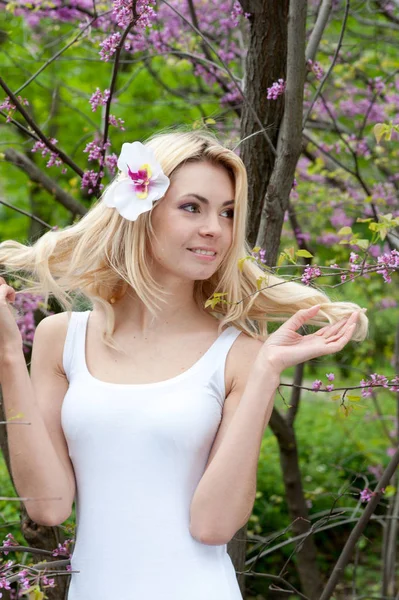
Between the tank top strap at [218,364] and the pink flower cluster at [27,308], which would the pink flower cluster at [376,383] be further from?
the pink flower cluster at [27,308]

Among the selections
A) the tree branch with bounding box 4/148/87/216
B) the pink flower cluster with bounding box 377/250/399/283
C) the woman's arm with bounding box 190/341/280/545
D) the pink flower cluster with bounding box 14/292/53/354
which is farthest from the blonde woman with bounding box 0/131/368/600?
the tree branch with bounding box 4/148/87/216

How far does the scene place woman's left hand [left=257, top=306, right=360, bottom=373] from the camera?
1.93 m

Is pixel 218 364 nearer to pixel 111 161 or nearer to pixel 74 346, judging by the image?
pixel 74 346

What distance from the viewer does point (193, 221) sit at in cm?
204

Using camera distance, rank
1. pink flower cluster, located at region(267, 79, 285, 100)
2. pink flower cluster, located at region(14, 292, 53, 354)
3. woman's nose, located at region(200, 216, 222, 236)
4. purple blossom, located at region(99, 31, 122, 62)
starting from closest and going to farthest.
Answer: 1. woman's nose, located at region(200, 216, 222, 236)
2. purple blossom, located at region(99, 31, 122, 62)
3. pink flower cluster, located at region(267, 79, 285, 100)
4. pink flower cluster, located at region(14, 292, 53, 354)

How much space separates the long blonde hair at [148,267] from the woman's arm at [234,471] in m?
0.27

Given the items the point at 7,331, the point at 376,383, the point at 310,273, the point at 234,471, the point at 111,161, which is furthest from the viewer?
the point at 111,161

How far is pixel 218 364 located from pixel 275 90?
3.25 ft

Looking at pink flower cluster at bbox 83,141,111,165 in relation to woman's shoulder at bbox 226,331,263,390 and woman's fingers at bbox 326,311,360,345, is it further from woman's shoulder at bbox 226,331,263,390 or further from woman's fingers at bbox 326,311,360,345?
woman's fingers at bbox 326,311,360,345

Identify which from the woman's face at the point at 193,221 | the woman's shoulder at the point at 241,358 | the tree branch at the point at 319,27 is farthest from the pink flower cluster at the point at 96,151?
the woman's shoulder at the point at 241,358

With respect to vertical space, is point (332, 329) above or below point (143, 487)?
above

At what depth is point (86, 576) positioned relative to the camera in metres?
2.02

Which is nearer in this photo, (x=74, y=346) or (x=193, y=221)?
(x=193, y=221)

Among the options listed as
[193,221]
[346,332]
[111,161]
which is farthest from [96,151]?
[346,332]
